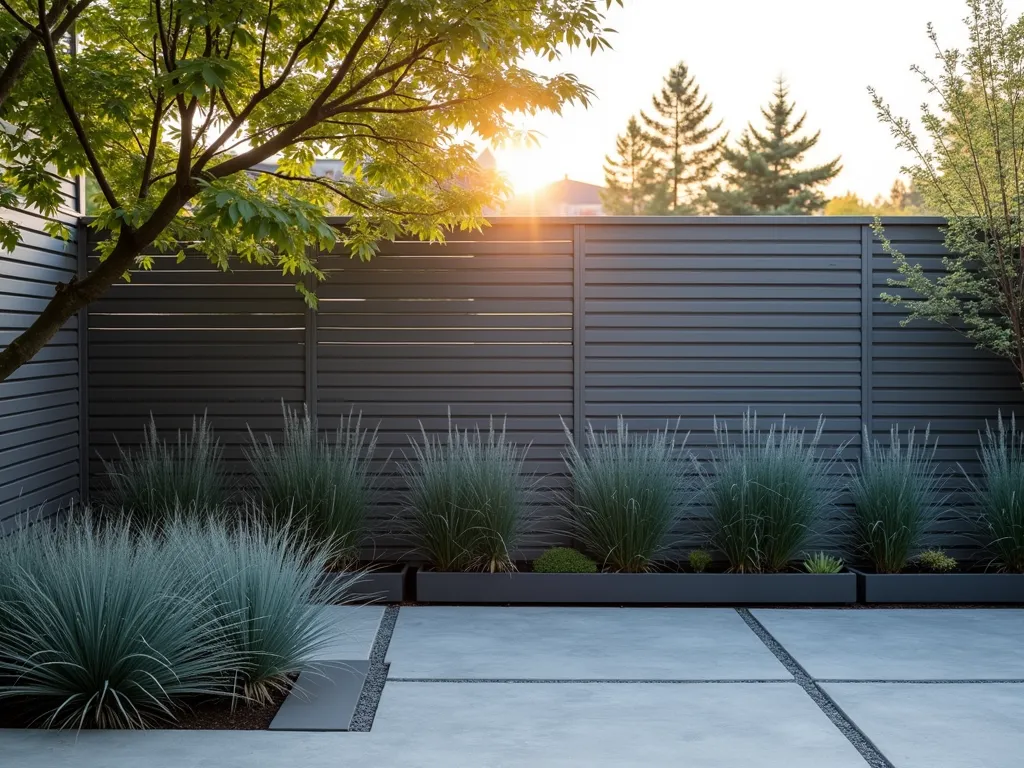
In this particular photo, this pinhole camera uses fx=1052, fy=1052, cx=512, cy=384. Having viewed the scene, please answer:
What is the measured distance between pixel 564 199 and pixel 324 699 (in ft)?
165

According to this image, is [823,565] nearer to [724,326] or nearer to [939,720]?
[724,326]

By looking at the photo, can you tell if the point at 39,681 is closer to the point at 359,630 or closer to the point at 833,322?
the point at 359,630

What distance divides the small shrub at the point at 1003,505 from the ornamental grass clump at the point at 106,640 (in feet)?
13.4

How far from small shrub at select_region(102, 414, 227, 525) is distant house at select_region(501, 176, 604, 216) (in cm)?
4264

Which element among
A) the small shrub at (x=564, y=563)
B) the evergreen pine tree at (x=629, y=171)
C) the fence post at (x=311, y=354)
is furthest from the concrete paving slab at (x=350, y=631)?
the evergreen pine tree at (x=629, y=171)

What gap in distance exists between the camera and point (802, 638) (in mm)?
4852

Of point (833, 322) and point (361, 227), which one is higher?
point (361, 227)

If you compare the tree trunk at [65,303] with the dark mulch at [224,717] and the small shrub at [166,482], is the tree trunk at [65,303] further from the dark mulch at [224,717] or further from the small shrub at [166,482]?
the small shrub at [166,482]

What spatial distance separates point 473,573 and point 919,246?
3.26m

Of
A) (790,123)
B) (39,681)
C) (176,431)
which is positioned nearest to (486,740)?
(39,681)

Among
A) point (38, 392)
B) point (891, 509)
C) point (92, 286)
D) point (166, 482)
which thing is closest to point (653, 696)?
point (891, 509)

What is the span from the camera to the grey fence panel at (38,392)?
5.21 m

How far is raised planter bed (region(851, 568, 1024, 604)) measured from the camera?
5.58 meters

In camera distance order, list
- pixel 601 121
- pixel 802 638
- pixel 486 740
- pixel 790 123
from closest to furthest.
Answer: pixel 486 740, pixel 802 638, pixel 790 123, pixel 601 121
